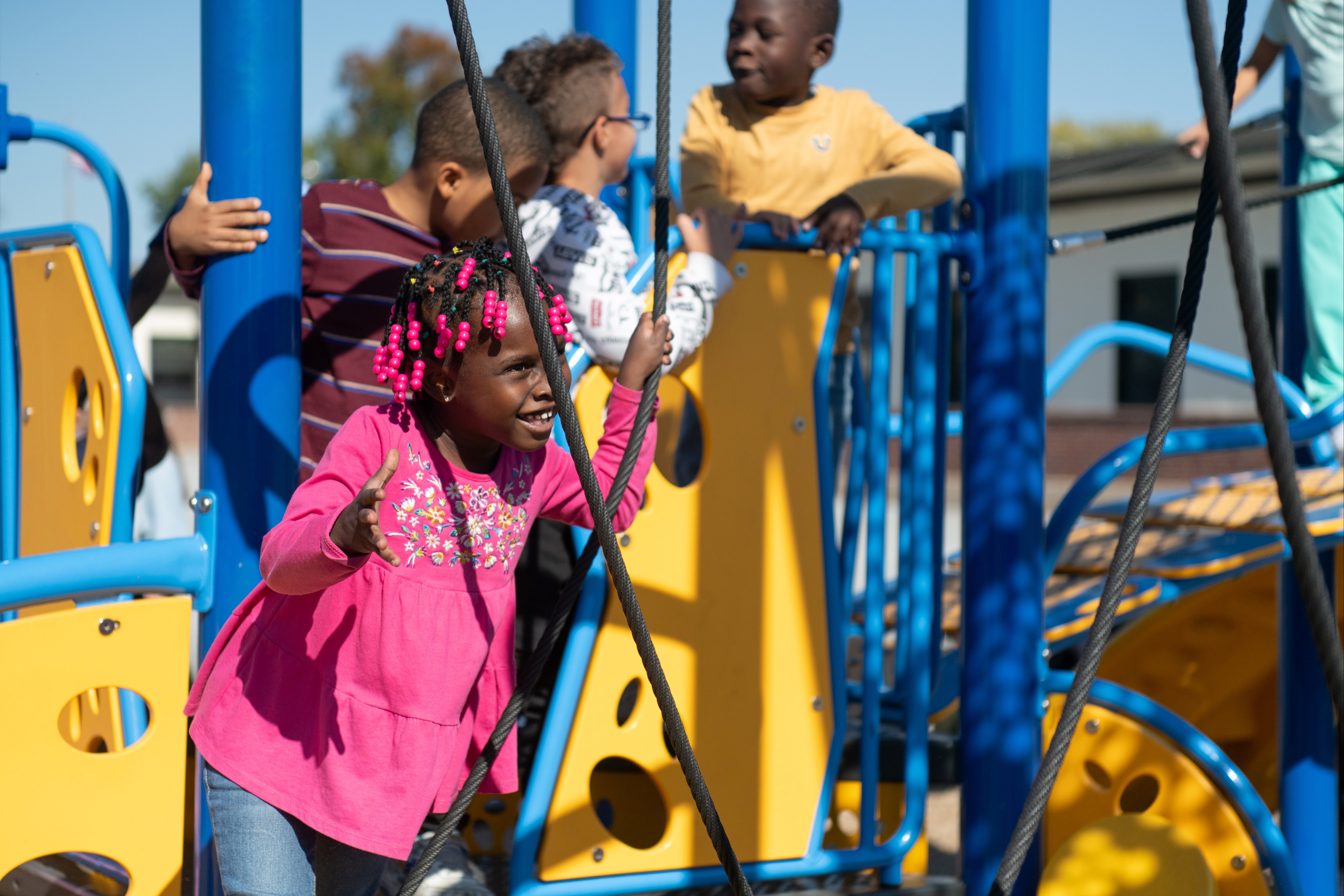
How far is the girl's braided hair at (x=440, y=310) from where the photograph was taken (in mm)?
1645

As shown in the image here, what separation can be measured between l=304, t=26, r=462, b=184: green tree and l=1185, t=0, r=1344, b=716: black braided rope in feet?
144

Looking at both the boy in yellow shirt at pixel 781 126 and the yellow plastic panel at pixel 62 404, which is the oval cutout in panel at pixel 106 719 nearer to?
the yellow plastic panel at pixel 62 404

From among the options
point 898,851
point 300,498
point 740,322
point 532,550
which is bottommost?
point 898,851

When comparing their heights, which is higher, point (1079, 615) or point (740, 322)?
point (740, 322)

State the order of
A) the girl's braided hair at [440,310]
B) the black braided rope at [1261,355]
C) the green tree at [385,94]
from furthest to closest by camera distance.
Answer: the green tree at [385,94], the girl's braided hair at [440,310], the black braided rope at [1261,355]

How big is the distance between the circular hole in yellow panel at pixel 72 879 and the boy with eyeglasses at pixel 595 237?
4.27ft

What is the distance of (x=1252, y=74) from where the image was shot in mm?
3768

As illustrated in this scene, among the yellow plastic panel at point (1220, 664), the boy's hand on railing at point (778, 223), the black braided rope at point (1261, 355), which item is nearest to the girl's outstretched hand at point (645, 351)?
the boy's hand on railing at point (778, 223)

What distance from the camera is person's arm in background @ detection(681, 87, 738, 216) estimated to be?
124 inches

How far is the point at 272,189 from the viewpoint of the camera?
208 cm

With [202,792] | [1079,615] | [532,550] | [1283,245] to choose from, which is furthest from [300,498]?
[1283,245]

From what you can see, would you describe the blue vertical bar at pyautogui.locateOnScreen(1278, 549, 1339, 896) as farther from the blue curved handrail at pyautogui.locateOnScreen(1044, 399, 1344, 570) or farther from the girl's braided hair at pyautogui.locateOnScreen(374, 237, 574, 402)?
the girl's braided hair at pyautogui.locateOnScreen(374, 237, 574, 402)

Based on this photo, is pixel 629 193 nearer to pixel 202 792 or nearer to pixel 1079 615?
pixel 1079 615

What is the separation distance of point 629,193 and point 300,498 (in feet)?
8.93
